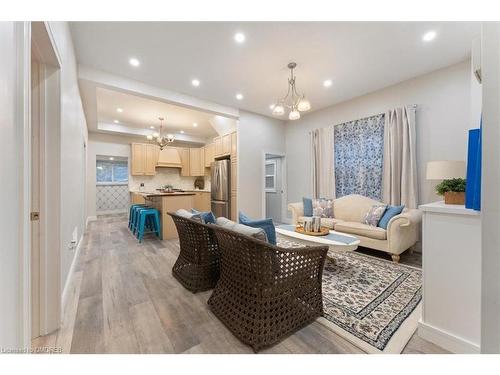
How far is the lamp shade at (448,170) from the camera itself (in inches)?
88.7

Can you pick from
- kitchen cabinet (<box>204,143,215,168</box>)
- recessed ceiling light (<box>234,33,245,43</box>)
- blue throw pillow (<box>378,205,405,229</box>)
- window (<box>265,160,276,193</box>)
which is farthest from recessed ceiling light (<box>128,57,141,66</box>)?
blue throw pillow (<box>378,205,405,229</box>)

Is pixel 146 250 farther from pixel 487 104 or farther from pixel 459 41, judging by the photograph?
pixel 459 41

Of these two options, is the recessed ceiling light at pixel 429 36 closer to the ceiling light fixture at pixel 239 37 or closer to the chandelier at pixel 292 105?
the chandelier at pixel 292 105

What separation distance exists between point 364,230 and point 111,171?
756cm

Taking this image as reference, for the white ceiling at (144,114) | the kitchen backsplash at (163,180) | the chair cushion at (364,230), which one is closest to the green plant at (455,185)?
the chair cushion at (364,230)

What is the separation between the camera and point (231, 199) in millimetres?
5051

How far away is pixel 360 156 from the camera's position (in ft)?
13.2

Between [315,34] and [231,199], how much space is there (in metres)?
3.67

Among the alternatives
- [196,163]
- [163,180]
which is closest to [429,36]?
[196,163]

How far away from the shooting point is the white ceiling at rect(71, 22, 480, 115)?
222 cm

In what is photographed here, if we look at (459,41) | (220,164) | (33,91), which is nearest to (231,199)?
(220,164)

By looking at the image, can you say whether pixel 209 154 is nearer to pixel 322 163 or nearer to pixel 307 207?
pixel 322 163
